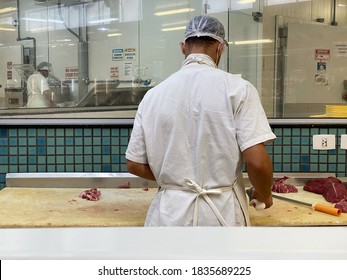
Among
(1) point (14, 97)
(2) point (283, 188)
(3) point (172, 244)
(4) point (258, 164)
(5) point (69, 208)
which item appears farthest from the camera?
(1) point (14, 97)

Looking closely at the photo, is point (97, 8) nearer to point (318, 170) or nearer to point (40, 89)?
point (40, 89)

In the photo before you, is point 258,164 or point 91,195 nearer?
point 258,164

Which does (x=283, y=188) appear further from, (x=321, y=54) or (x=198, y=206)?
(x=321, y=54)

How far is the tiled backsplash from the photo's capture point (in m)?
2.55

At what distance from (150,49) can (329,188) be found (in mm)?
1660

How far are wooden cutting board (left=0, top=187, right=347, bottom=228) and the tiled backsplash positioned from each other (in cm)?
A: 19

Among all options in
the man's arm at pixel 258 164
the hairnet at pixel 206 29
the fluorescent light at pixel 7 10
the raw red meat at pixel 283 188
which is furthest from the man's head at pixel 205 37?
the fluorescent light at pixel 7 10

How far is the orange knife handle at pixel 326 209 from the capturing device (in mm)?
1858

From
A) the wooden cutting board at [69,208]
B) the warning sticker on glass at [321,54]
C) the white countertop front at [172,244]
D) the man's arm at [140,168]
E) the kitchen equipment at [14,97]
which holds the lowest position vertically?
the wooden cutting board at [69,208]

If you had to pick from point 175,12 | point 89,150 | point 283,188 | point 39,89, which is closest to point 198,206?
point 283,188

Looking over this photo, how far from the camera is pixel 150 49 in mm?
3328

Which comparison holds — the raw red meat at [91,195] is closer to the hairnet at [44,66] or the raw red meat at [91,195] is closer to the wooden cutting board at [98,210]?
the wooden cutting board at [98,210]

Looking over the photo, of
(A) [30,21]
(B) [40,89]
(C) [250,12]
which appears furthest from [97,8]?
(C) [250,12]

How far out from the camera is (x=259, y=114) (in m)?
1.53
